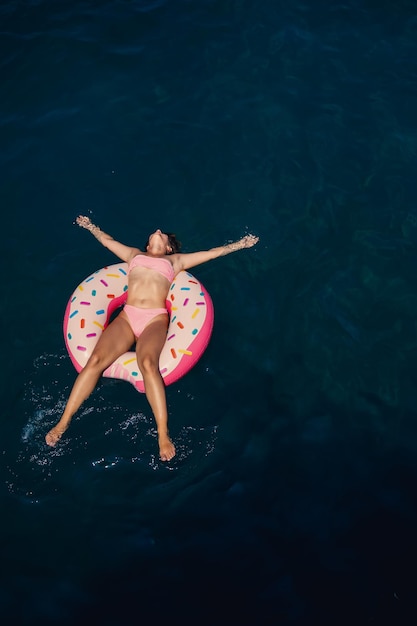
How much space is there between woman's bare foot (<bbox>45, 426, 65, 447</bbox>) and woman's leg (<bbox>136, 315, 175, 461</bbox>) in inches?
33.6

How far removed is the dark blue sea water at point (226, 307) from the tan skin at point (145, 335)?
351 millimetres

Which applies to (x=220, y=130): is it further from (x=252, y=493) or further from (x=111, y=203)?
(x=252, y=493)

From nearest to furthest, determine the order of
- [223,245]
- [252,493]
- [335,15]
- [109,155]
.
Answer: [252,493] < [223,245] < [109,155] < [335,15]

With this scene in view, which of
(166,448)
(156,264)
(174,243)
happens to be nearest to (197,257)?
(174,243)

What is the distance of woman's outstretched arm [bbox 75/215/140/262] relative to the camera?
695 centimetres

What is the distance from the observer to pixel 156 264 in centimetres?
665

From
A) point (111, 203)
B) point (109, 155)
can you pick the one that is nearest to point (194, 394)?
point (111, 203)

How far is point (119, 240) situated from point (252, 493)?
11.4 feet

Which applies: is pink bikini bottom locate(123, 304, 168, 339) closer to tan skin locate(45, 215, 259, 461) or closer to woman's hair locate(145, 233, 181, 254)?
tan skin locate(45, 215, 259, 461)

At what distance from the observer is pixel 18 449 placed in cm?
595

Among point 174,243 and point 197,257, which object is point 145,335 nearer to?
point 197,257

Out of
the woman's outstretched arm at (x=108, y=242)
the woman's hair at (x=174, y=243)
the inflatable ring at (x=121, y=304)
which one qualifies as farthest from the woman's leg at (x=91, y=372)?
the woman's hair at (x=174, y=243)

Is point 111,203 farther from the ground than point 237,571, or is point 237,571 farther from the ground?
point 111,203

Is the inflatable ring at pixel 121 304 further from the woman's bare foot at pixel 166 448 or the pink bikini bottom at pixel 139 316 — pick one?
the woman's bare foot at pixel 166 448
